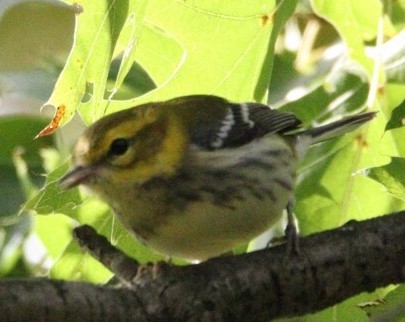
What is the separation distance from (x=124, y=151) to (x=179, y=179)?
4.5 inches

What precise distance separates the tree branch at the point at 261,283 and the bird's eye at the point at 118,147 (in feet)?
0.93

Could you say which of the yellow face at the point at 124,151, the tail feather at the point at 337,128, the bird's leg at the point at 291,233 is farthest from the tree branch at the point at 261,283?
the tail feather at the point at 337,128

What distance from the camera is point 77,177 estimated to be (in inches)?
60.4

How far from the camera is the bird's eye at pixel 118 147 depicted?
158cm

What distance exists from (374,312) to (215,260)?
1.40 feet

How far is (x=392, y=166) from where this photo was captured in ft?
4.59

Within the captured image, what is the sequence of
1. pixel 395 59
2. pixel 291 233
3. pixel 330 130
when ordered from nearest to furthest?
pixel 291 233
pixel 395 59
pixel 330 130

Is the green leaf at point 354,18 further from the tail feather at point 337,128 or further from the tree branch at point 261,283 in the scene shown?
the tree branch at point 261,283

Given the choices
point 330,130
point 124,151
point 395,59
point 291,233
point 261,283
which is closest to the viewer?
point 261,283

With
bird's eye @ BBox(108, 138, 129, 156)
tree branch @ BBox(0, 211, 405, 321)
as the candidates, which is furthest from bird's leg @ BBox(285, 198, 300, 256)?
bird's eye @ BBox(108, 138, 129, 156)

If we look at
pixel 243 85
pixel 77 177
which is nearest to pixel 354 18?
pixel 243 85

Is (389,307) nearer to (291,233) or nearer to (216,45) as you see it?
(291,233)

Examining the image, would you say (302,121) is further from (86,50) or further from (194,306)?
(194,306)

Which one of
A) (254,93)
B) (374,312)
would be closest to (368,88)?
(254,93)
